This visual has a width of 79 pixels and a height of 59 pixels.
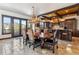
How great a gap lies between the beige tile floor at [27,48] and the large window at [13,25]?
0.20m

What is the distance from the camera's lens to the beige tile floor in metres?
2.64

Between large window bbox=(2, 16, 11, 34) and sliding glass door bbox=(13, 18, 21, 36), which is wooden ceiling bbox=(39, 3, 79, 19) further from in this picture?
large window bbox=(2, 16, 11, 34)

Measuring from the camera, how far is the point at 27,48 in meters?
2.79

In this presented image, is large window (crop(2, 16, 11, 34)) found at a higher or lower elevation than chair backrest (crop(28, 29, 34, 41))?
higher

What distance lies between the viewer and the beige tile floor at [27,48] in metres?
2.64

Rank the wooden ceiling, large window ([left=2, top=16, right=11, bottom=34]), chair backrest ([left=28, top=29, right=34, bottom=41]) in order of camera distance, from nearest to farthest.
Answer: the wooden ceiling → large window ([left=2, top=16, right=11, bottom=34]) → chair backrest ([left=28, top=29, right=34, bottom=41])

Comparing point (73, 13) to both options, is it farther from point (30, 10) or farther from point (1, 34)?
point (1, 34)

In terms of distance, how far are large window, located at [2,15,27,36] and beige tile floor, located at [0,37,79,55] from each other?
196 mm

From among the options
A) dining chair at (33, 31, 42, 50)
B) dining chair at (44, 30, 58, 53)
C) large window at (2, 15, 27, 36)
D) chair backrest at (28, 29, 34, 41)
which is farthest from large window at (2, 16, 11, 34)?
dining chair at (44, 30, 58, 53)

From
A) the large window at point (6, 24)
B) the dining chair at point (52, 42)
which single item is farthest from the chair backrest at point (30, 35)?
the large window at point (6, 24)

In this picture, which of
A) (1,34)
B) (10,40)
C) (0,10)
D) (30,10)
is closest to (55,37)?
(30,10)

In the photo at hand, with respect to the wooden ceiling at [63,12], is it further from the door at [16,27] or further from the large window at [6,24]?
the large window at [6,24]

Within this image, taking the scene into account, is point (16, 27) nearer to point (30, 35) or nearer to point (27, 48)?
point (30, 35)
